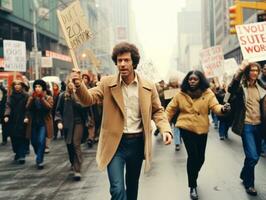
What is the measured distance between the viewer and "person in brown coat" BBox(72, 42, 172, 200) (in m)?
4.46

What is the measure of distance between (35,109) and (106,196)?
3248 mm

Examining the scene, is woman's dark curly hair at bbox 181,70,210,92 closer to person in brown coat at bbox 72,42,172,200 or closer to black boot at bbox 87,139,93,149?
person in brown coat at bbox 72,42,172,200

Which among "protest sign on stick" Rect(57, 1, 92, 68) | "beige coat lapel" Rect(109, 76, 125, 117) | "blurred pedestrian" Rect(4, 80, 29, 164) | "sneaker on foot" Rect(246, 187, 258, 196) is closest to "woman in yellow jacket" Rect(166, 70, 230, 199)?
"sneaker on foot" Rect(246, 187, 258, 196)

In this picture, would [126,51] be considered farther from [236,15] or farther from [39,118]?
[236,15]

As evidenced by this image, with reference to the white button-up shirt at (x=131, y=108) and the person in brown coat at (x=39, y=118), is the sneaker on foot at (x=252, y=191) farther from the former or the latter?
the person in brown coat at (x=39, y=118)

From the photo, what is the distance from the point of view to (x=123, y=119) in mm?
4477

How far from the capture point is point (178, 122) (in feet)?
22.2

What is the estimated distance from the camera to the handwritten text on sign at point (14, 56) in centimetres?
1731

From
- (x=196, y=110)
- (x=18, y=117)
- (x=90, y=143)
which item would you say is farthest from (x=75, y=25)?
(x=90, y=143)

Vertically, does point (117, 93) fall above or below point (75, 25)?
below

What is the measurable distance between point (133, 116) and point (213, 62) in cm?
1135

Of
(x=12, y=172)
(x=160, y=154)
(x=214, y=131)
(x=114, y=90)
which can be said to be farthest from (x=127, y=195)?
(x=214, y=131)

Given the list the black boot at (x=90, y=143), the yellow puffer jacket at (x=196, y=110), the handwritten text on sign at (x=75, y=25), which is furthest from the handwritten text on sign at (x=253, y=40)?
the black boot at (x=90, y=143)

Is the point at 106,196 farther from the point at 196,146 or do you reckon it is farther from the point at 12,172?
the point at 12,172
